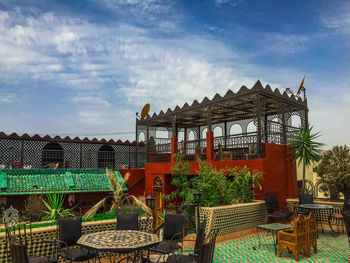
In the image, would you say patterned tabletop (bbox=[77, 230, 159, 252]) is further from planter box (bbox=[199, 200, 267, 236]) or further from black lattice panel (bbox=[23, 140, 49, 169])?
black lattice panel (bbox=[23, 140, 49, 169])

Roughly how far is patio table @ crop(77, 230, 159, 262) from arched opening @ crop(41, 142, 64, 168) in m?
9.22

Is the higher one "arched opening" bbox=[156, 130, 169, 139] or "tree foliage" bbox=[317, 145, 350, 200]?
"arched opening" bbox=[156, 130, 169, 139]

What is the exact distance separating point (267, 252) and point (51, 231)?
426 cm

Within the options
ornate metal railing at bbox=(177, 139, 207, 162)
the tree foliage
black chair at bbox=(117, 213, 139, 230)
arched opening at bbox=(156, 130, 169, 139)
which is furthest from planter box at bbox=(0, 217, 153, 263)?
arched opening at bbox=(156, 130, 169, 139)

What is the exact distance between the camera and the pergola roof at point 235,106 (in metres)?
9.93

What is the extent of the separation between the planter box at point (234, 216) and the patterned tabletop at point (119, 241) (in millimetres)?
2584

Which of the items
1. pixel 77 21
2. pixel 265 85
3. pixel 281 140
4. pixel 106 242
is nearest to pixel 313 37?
pixel 265 85

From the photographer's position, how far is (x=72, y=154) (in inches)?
556

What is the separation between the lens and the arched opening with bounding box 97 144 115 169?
1473 cm

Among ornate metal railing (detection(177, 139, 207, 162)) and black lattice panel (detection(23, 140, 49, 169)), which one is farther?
black lattice panel (detection(23, 140, 49, 169))

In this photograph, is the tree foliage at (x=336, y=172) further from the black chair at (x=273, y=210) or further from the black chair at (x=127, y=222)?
the black chair at (x=127, y=222)

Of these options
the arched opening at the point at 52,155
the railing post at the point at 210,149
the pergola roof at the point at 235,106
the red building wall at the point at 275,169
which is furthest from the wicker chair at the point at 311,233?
the arched opening at the point at 52,155

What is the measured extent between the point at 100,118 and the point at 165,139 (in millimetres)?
5848

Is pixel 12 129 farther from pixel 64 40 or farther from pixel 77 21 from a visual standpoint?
pixel 77 21
